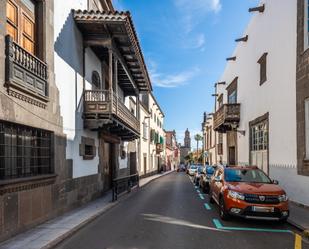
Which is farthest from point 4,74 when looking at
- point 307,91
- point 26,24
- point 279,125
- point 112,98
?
point 279,125

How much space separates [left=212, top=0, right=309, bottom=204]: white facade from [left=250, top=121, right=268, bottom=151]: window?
22.4 inches

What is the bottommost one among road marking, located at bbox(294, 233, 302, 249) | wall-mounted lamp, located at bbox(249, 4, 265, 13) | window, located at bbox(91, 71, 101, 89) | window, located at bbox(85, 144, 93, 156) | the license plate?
road marking, located at bbox(294, 233, 302, 249)

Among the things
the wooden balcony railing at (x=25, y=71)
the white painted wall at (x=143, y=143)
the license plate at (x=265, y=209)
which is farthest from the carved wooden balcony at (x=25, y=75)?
the white painted wall at (x=143, y=143)

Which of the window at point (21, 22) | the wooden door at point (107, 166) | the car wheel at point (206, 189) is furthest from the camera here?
the car wheel at point (206, 189)

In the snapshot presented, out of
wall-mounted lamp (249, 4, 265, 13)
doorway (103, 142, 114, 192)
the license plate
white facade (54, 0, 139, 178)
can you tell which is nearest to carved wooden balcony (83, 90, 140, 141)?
white facade (54, 0, 139, 178)

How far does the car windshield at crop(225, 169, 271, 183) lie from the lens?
10.9m

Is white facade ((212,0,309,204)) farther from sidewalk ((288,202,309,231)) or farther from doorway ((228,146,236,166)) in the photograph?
doorway ((228,146,236,166))

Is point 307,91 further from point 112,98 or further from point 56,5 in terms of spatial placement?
point 56,5

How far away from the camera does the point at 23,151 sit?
8508mm

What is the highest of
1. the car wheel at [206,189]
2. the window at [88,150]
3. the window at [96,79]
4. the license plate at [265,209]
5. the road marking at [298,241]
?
the window at [96,79]

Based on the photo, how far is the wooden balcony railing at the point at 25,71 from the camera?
7402mm

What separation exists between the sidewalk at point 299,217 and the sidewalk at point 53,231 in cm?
561

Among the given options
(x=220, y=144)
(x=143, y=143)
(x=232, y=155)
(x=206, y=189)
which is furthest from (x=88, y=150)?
(x=220, y=144)

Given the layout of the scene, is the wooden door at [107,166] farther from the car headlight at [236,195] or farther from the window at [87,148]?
the car headlight at [236,195]
